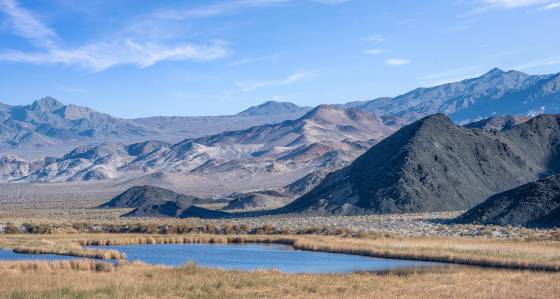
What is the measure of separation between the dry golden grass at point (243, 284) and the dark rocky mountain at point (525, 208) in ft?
108

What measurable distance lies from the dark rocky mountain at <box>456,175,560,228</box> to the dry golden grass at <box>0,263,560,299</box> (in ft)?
108

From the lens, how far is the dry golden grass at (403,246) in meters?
40.8

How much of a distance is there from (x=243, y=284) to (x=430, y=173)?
65.6m

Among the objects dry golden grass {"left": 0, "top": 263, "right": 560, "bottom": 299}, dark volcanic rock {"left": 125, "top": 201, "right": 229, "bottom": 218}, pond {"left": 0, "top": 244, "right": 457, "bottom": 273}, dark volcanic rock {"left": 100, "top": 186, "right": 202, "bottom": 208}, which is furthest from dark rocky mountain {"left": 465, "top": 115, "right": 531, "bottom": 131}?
dry golden grass {"left": 0, "top": 263, "right": 560, "bottom": 299}

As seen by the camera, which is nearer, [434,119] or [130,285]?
[130,285]

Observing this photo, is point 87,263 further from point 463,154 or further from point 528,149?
point 528,149

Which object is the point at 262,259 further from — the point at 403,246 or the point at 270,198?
the point at 270,198

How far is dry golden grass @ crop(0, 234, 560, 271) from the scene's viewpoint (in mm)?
40750

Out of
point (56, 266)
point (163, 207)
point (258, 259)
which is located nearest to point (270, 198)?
point (163, 207)

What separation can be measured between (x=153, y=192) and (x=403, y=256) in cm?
9106

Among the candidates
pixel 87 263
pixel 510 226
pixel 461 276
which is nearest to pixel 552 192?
pixel 510 226

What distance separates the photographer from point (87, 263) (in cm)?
3412

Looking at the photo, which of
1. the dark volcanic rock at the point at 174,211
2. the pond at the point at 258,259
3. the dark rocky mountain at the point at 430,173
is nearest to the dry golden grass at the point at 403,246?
the pond at the point at 258,259

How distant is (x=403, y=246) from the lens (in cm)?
4906
